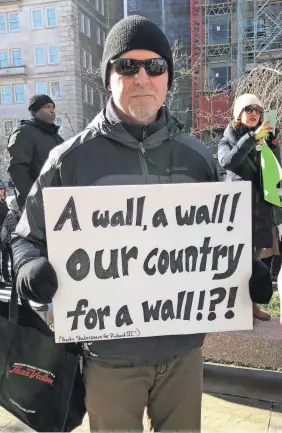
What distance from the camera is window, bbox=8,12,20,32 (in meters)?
36.4

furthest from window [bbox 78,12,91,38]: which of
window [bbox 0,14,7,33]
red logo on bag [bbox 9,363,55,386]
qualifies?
red logo on bag [bbox 9,363,55,386]

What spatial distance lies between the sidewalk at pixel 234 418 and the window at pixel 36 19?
3746 cm

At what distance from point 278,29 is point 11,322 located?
78.9 ft

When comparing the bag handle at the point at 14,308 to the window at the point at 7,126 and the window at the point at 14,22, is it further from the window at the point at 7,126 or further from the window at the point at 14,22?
the window at the point at 14,22

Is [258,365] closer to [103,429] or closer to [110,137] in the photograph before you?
[103,429]

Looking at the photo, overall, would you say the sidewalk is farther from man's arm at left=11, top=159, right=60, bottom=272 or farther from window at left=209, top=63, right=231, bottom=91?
window at left=209, top=63, right=231, bottom=91

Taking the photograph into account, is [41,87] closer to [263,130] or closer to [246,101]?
[246,101]

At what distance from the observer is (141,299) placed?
1423 millimetres

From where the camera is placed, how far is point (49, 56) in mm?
34938

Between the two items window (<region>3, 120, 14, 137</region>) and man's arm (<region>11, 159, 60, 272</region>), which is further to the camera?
window (<region>3, 120, 14, 137</region>)

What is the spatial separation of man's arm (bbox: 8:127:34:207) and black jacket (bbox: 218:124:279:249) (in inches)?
63.5

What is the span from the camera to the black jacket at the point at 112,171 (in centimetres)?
142

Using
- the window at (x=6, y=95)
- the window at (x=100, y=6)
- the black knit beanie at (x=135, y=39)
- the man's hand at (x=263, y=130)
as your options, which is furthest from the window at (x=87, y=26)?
the black knit beanie at (x=135, y=39)

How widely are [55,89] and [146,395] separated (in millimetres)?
35582
